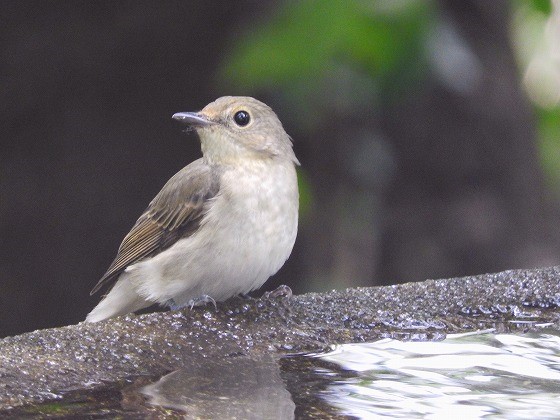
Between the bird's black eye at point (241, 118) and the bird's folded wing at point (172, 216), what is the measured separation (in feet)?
0.82

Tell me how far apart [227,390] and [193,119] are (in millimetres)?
1849

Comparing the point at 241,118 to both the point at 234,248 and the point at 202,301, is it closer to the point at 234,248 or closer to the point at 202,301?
the point at 234,248

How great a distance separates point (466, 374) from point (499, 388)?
0.18 m

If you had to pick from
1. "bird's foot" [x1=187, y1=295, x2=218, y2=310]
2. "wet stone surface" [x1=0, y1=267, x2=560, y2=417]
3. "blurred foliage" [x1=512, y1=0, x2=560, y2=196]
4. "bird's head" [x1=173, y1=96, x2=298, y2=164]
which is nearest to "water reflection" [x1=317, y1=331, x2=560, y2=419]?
"wet stone surface" [x1=0, y1=267, x2=560, y2=417]

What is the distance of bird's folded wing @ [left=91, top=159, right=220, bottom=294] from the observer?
4.63m

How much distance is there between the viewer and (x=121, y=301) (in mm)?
4984

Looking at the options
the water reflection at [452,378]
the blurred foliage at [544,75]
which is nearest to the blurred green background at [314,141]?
the blurred foliage at [544,75]

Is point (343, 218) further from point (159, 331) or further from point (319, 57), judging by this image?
point (159, 331)

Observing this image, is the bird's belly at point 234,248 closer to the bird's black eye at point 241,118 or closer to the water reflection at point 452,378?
the bird's black eye at point 241,118

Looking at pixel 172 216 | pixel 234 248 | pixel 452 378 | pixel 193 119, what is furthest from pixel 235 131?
pixel 452 378

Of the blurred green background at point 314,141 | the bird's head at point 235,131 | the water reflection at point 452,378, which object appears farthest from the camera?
the blurred green background at point 314,141

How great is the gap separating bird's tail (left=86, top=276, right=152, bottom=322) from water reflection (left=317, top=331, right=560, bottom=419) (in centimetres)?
159

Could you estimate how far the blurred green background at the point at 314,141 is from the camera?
6.47 metres

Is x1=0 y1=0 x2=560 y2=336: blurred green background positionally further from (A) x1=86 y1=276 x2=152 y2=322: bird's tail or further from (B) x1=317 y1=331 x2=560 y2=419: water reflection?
(B) x1=317 y1=331 x2=560 y2=419: water reflection
